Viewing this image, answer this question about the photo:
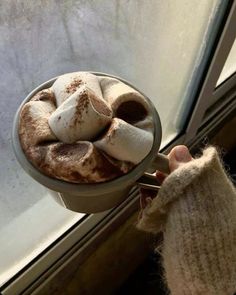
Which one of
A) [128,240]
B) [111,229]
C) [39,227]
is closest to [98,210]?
[39,227]

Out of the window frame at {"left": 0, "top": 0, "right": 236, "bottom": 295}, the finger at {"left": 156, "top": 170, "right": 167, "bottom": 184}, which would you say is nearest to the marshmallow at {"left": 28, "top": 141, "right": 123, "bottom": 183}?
the finger at {"left": 156, "top": 170, "right": 167, "bottom": 184}

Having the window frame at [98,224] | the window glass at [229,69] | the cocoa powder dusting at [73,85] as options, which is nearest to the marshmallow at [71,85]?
the cocoa powder dusting at [73,85]

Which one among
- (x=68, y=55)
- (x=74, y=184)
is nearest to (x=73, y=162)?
(x=74, y=184)

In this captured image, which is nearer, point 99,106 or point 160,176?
point 99,106

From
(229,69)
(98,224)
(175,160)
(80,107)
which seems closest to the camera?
(80,107)

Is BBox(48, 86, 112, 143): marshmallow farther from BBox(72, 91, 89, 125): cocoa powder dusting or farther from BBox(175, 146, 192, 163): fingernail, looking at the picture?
BBox(175, 146, 192, 163): fingernail

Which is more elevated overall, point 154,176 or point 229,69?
point 154,176

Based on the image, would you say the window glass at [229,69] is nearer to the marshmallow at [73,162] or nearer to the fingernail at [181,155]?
the fingernail at [181,155]

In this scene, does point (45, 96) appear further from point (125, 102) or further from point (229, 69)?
point (229, 69)

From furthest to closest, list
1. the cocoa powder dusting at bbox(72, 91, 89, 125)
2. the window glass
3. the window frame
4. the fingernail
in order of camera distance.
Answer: the window glass, the window frame, the fingernail, the cocoa powder dusting at bbox(72, 91, 89, 125)
